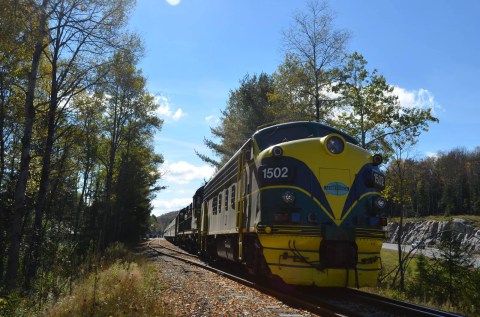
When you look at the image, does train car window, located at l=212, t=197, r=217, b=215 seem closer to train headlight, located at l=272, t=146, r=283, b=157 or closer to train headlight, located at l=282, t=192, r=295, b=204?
train headlight, located at l=272, t=146, r=283, b=157

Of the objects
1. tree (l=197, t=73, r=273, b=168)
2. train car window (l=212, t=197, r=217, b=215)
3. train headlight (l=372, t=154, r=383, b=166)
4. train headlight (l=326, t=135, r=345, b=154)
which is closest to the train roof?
train headlight (l=326, t=135, r=345, b=154)

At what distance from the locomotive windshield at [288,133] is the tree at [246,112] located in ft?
64.5

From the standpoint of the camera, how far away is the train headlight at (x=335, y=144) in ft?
28.6

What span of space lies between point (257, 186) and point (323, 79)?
1270cm

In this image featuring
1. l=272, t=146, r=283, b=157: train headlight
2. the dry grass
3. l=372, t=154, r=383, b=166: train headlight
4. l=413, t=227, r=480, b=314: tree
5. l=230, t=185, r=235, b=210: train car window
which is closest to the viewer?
the dry grass

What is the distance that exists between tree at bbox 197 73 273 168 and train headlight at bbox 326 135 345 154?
825 inches

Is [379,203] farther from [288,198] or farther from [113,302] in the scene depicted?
[113,302]

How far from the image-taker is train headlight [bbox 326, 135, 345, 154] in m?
8.70

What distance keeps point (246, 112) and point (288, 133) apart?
22.3 m

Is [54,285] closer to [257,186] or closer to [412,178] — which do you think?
[257,186]

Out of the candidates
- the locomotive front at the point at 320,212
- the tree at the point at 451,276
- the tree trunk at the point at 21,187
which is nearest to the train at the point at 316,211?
the locomotive front at the point at 320,212

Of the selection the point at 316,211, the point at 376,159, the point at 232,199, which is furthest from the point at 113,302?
the point at 376,159

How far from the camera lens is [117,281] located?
916 centimetres

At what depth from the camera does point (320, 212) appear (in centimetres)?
830
